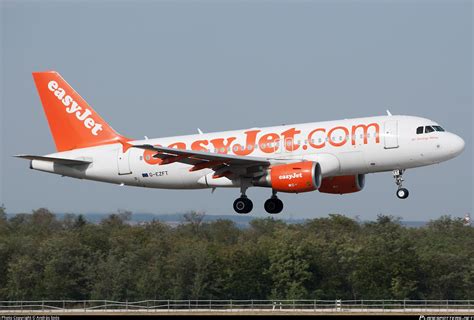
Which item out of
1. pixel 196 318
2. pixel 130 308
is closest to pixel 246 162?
pixel 196 318

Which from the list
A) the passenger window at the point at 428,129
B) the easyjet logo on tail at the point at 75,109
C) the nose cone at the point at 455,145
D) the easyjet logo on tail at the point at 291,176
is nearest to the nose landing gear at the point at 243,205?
the easyjet logo on tail at the point at 291,176

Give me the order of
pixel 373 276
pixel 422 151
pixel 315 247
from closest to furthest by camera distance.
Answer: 1. pixel 422 151
2. pixel 373 276
3. pixel 315 247

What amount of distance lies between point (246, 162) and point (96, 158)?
918 cm

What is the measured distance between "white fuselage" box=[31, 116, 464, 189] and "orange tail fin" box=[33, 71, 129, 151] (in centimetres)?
195

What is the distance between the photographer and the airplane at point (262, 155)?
54250mm

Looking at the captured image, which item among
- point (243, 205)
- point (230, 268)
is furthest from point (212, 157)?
point (230, 268)

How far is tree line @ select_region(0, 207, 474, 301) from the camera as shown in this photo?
9419 centimetres

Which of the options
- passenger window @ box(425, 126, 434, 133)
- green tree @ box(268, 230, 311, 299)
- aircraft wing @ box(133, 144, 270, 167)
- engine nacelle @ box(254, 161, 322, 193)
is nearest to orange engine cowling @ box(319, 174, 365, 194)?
engine nacelle @ box(254, 161, 322, 193)

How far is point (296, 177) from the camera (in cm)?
5425

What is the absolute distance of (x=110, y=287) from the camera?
94562 millimetres

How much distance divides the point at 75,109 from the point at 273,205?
12.8 metres

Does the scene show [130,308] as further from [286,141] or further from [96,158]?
[286,141]

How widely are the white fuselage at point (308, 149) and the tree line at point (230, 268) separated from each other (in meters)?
34.7

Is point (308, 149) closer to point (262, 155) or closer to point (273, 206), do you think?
point (262, 155)
